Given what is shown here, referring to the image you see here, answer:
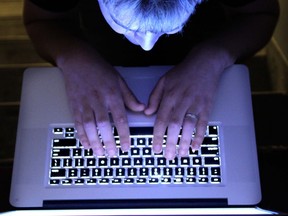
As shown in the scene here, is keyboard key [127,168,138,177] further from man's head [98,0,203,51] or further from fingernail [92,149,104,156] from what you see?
man's head [98,0,203,51]

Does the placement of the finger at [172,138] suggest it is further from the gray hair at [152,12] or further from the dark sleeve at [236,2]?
the dark sleeve at [236,2]

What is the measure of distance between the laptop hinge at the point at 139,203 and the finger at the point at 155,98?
0.53 feet

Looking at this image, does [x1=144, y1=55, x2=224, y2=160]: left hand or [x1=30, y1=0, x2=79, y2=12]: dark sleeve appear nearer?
[x1=144, y1=55, x2=224, y2=160]: left hand

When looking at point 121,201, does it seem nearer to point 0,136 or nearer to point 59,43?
point 59,43

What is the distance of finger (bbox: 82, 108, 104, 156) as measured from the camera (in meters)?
0.67

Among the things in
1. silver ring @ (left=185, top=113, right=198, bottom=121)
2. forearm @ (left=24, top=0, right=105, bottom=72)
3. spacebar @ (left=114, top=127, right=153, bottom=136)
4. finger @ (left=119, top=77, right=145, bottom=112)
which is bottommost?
spacebar @ (left=114, top=127, right=153, bottom=136)

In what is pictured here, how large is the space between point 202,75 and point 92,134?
0.78 feet

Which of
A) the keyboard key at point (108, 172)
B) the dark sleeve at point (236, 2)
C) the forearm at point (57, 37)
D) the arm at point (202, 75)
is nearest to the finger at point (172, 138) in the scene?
the arm at point (202, 75)

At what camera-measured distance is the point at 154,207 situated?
663 mm

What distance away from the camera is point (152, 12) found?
51 cm

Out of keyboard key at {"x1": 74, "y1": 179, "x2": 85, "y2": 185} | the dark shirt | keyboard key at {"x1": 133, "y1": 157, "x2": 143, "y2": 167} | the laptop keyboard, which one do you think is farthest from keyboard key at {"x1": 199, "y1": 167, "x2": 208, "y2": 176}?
the dark shirt

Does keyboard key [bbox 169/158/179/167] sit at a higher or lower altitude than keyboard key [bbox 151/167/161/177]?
higher

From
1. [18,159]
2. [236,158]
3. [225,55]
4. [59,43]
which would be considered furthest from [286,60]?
[18,159]

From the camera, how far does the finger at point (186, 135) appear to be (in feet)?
2.17
